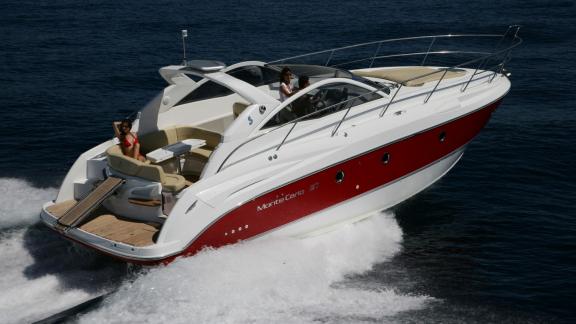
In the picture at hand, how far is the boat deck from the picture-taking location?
31.8ft

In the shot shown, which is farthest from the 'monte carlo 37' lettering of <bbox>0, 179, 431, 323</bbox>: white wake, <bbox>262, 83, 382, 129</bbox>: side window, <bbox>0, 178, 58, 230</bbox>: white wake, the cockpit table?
<bbox>0, 178, 58, 230</bbox>: white wake

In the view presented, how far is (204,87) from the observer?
11.9 m

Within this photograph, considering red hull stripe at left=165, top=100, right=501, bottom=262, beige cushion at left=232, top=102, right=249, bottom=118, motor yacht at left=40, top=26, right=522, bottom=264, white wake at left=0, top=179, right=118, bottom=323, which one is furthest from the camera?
beige cushion at left=232, top=102, right=249, bottom=118

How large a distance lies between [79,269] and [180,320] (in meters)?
2.15

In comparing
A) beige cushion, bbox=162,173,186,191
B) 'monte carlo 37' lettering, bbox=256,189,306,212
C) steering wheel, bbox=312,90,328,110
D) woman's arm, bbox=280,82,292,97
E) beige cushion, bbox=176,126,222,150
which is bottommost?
'monte carlo 37' lettering, bbox=256,189,306,212

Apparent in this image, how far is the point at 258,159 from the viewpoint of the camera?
10.4 meters

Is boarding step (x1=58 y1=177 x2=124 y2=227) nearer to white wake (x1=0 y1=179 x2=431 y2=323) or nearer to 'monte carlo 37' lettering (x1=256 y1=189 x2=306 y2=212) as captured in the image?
white wake (x1=0 y1=179 x2=431 y2=323)

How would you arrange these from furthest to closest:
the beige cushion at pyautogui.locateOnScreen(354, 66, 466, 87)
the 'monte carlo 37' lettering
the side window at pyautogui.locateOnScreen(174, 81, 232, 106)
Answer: the beige cushion at pyautogui.locateOnScreen(354, 66, 466, 87), the side window at pyautogui.locateOnScreen(174, 81, 232, 106), the 'monte carlo 37' lettering

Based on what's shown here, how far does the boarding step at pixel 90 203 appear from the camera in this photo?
Result: 9.90 metres

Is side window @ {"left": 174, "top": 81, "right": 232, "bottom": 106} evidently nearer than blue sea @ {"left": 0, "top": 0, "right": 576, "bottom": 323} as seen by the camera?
No

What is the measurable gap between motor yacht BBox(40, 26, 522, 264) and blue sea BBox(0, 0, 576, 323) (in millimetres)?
458

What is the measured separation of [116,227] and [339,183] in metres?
3.28

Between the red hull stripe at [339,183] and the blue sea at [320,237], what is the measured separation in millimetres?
305

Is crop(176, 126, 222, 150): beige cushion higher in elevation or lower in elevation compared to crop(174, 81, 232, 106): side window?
lower
